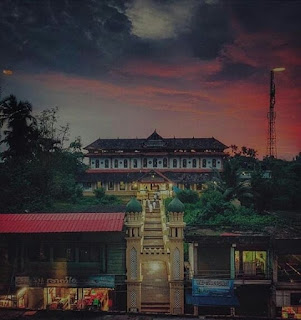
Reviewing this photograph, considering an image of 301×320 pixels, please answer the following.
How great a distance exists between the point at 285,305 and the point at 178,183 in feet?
70.1

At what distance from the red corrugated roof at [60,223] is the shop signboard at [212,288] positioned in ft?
15.0

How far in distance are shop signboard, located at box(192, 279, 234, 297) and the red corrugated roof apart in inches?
180

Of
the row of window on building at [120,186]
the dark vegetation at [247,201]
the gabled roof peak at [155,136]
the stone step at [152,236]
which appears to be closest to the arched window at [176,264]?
the dark vegetation at [247,201]

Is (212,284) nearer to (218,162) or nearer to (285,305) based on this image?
(285,305)

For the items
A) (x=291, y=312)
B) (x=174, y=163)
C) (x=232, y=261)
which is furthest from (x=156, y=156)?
(x=291, y=312)

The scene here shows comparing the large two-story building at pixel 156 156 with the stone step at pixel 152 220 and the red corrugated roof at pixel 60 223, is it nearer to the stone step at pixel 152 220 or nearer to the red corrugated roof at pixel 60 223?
the stone step at pixel 152 220

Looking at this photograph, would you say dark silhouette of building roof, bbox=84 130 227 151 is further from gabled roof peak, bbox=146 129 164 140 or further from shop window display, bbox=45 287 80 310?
shop window display, bbox=45 287 80 310

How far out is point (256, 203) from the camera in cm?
2591

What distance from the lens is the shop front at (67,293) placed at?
14.4 meters

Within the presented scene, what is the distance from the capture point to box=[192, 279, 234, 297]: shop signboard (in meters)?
14.4

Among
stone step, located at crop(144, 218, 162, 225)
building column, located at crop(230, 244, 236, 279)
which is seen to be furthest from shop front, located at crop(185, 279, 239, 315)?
stone step, located at crop(144, 218, 162, 225)

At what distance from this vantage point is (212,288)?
569 inches

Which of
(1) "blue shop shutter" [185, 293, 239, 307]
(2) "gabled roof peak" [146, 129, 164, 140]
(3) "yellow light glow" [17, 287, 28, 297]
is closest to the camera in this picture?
(1) "blue shop shutter" [185, 293, 239, 307]

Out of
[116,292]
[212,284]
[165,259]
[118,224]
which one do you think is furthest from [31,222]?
[212,284]
